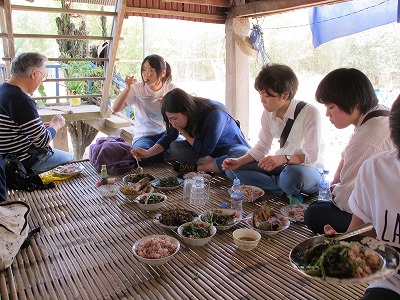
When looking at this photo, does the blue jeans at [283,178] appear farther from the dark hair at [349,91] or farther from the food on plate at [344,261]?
the food on plate at [344,261]

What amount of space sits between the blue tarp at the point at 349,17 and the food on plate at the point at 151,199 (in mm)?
2670

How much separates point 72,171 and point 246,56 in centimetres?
290

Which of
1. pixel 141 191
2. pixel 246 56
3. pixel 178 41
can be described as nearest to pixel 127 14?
pixel 246 56

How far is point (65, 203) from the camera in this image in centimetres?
294

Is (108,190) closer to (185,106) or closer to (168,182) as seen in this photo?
(168,182)

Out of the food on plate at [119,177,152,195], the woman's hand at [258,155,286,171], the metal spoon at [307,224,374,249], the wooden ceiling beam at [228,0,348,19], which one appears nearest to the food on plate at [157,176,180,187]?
the food on plate at [119,177,152,195]

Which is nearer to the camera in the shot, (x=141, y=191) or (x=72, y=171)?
(x=141, y=191)

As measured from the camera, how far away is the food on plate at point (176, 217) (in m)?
2.38

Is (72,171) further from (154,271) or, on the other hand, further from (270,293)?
(270,293)

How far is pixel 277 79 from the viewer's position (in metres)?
2.79

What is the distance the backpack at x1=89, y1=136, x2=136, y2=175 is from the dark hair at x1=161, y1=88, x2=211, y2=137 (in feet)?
2.70

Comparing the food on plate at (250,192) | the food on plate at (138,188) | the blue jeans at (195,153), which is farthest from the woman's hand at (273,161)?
the food on plate at (138,188)

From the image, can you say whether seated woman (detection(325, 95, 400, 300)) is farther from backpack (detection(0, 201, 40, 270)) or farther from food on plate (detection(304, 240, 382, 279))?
backpack (detection(0, 201, 40, 270))

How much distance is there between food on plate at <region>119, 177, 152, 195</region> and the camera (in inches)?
116
